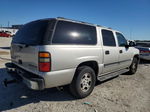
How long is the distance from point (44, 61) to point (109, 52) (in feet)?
7.46

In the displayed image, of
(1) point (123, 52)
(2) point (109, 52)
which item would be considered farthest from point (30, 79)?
(1) point (123, 52)

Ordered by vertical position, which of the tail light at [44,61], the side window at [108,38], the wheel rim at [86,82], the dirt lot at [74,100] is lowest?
the dirt lot at [74,100]

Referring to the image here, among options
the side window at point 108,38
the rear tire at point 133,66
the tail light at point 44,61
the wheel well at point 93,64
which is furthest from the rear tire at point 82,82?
the rear tire at point 133,66

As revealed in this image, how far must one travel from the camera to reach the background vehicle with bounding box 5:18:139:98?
259 centimetres

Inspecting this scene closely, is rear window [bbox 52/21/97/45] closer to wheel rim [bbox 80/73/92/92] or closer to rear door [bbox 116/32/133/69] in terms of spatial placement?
wheel rim [bbox 80/73/92/92]

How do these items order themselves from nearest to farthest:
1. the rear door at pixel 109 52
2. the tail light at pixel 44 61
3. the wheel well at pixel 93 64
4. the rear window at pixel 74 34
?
the tail light at pixel 44 61 < the rear window at pixel 74 34 < the wheel well at pixel 93 64 < the rear door at pixel 109 52

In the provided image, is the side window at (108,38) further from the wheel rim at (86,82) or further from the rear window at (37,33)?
the rear window at (37,33)

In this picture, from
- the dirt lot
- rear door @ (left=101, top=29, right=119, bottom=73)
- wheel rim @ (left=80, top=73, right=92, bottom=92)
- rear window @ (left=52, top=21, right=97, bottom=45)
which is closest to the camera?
rear window @ (left=52, top=21, right=97, bottom=45)

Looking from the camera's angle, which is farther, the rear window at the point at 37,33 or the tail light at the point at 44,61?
the rear window at the point at 37,33

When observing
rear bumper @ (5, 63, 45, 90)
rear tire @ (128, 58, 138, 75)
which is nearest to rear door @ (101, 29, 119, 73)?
rear tire @ (128, 58, 138, 75)

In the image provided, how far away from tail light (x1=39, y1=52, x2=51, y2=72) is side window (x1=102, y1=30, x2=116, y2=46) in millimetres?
2016

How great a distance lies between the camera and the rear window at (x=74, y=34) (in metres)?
2.78

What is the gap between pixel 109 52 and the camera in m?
4.04

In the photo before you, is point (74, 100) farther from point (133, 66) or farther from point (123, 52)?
point (133, 66)
